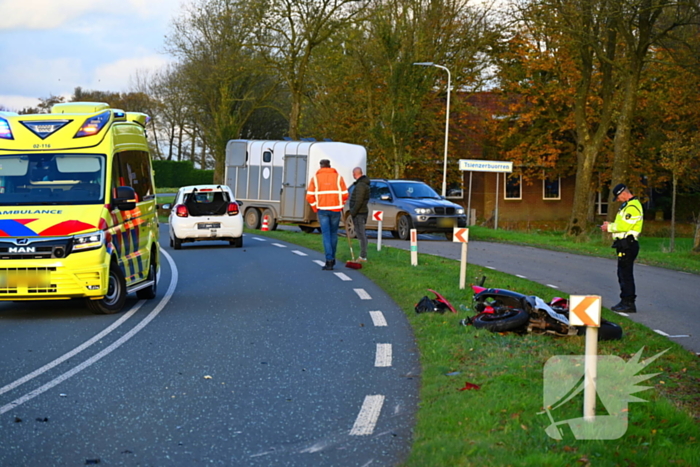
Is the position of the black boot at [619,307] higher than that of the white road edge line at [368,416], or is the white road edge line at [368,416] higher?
the black boot at [619,307]

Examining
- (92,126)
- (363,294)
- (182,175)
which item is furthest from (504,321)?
(182,175)

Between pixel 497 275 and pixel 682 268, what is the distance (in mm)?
5555

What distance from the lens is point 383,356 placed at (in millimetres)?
8016

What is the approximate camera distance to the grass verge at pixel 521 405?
4832mm

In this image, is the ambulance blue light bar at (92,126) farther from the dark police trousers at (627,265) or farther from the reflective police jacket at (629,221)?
the dark police trousers at (627,265)

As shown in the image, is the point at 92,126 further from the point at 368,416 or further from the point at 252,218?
the point at 252,218

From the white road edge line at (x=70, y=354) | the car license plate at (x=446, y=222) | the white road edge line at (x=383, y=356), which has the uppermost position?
the car license plate at (x=446, y=222)

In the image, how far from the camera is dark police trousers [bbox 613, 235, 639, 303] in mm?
11516

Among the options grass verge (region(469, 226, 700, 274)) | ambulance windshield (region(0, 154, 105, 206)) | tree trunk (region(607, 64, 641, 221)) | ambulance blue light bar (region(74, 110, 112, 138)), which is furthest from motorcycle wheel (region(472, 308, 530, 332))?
tree trunk (region(607, 64, 641, 221))

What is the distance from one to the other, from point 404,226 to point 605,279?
37.0 feet

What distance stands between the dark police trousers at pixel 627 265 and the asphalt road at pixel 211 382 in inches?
117

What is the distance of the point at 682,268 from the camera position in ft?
61.7

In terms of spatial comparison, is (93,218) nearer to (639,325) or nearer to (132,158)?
(132,158)

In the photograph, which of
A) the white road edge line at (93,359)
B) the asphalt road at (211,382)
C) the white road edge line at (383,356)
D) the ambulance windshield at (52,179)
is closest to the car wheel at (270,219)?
the white road edge line at (93,359)
